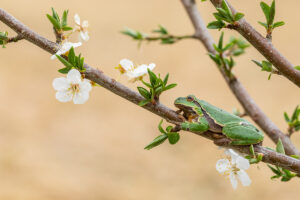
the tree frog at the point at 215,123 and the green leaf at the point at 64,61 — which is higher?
the green leaf at the point at 64,61

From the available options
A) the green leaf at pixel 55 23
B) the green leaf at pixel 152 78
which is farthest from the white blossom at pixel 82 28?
the green leaf at pixel 152 78

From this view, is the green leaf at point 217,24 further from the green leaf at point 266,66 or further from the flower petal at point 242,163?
the flower petal at point 242,163

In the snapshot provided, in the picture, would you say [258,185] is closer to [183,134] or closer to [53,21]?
[183,134]

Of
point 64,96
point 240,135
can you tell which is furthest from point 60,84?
point 240,135

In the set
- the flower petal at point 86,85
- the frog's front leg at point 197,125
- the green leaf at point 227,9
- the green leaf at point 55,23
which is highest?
the green leaf at point 55,23

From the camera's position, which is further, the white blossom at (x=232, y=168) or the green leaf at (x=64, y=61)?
the white blossom at (x=232, y=168)

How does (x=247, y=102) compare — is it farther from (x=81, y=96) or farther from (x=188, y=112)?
(x=81, y=96)

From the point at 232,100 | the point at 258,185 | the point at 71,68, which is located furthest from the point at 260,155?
the point at 232,100
